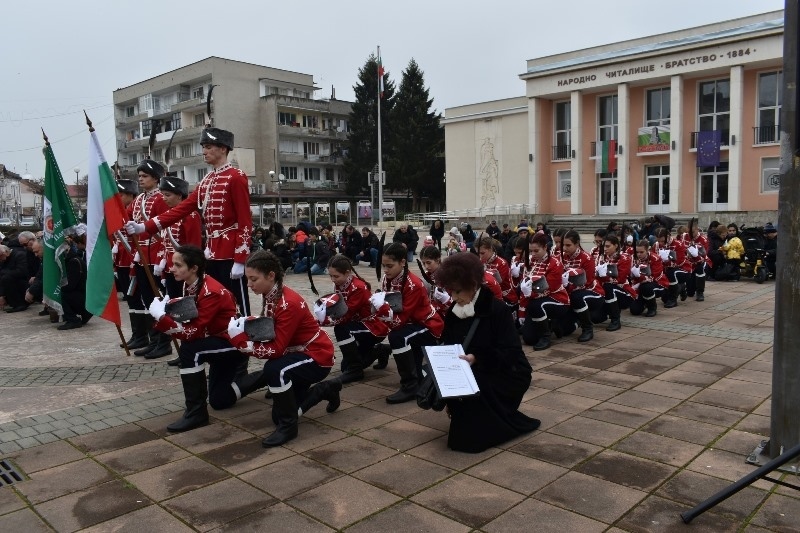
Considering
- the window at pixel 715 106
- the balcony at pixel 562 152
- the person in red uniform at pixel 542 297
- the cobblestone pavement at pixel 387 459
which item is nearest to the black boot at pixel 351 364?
the cobblestone pavement at pixel 387 459

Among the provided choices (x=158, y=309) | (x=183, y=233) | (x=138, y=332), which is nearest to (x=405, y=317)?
(x=158, y=309)

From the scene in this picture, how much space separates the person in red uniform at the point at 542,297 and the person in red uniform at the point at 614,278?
52.1 inches

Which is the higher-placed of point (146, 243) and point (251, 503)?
point (146, 243)

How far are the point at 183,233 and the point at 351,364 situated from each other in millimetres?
2640

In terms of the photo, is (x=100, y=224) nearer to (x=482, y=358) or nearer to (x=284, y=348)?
(x=284, y=348)

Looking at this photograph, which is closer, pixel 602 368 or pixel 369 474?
pixel 369 474

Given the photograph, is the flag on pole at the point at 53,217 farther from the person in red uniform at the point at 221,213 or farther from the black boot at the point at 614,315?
the black boot at the point at 614,315

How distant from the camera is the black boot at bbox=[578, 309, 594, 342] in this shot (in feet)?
29.2

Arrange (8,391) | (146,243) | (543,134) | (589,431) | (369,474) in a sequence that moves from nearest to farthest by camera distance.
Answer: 1. (369,474)
2. (589,431)
3. (8,391)
4. (146,243)
5. (543,134)

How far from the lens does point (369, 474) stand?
14.5 feet

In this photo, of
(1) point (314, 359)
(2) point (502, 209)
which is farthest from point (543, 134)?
(1) point (314, 359)

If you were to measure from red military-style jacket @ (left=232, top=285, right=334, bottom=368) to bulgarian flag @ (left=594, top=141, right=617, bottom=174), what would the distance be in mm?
35755

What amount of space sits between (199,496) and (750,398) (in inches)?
192

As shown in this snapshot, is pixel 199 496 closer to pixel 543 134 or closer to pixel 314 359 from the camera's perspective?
pixel 314 359
